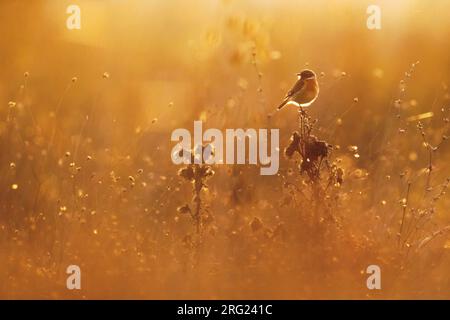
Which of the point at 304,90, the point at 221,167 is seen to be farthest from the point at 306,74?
the point at 221,167

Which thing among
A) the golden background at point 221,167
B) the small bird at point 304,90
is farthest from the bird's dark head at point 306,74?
the golden background at point 221,167

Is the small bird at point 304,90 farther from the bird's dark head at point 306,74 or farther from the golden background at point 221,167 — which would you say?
the golden background at point 221,167

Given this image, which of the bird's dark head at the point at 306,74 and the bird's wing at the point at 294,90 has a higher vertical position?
the bird's dark head at the point at 306,74

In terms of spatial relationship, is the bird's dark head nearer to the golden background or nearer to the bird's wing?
the bird's wing

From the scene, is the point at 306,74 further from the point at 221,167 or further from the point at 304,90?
the point at 221,167

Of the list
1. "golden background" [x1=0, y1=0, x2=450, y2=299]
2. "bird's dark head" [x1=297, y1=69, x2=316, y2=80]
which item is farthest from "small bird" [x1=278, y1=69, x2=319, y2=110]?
"golden background" [x1=0, y1=0, x2=450, y2=299]

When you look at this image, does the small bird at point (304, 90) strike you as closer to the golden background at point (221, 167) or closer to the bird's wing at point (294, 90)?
the bird's wing at point (294, 90)

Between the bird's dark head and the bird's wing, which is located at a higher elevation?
the bird's dark head

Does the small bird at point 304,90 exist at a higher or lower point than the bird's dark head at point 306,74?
lower
